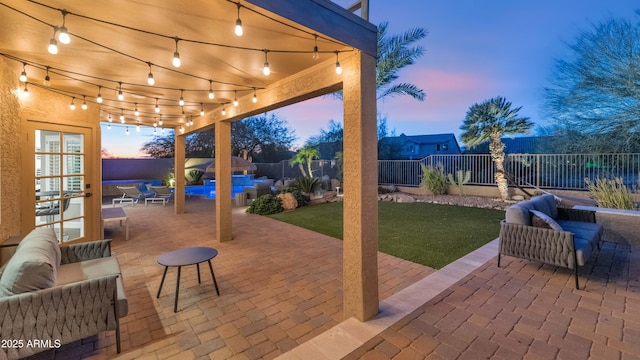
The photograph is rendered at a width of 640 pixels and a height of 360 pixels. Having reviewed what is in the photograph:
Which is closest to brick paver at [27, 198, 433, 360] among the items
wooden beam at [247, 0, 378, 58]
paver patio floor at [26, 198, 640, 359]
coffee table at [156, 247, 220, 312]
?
paver patio floor at [26, 198, 640, 359]

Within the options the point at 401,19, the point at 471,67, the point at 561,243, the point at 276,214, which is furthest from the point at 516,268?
the point at 471,67

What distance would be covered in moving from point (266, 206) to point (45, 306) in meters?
6.73

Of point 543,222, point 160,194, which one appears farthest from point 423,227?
point 160,194

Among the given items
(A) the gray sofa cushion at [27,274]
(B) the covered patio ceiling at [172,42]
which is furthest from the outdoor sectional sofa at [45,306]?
(B) the covered patio ceiling at [172,42]

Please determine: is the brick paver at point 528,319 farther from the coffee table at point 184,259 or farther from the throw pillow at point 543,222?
the coffee table at point 184,259

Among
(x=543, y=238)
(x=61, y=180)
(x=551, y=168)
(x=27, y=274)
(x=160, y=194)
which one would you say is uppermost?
(x=551, y=168)

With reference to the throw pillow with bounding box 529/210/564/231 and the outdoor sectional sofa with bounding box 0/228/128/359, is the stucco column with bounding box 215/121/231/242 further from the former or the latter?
the throw pillow with bounding box 529/210/564/231

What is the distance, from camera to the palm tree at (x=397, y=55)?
1115 cm

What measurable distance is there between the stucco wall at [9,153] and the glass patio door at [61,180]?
1.96ft

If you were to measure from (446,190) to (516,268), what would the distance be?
7.71m

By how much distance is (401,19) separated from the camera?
1470 cm

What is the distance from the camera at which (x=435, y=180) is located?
11266mm

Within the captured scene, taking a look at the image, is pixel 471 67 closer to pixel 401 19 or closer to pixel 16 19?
pixel 401 19

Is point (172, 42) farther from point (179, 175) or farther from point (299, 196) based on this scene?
point (299, 196)
